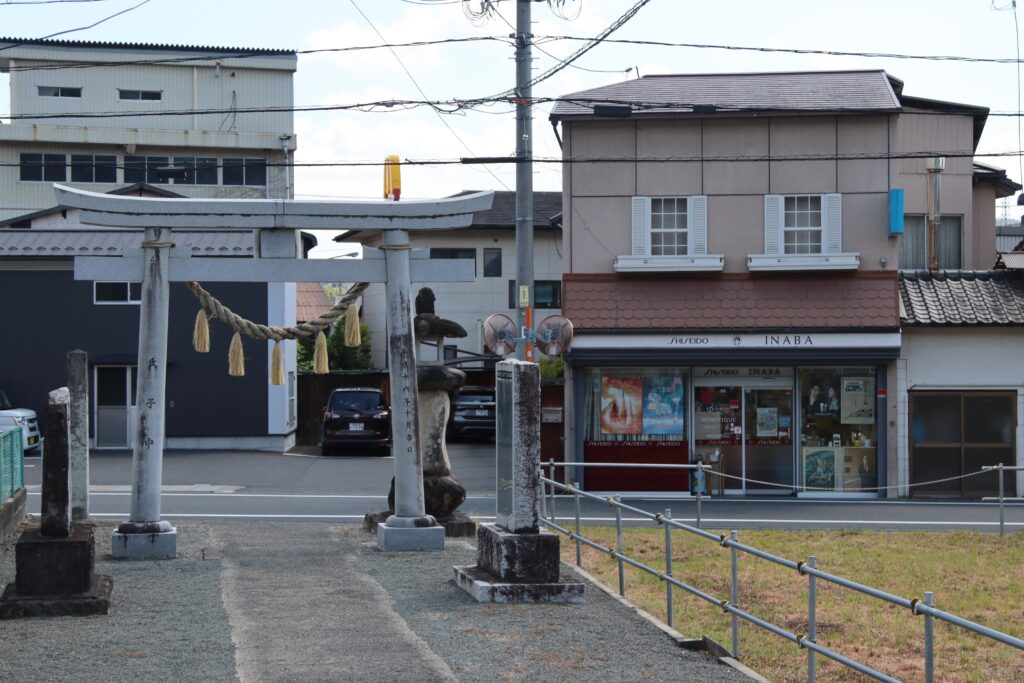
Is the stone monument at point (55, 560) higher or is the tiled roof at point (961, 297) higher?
the tiled roof at point (961, 297)

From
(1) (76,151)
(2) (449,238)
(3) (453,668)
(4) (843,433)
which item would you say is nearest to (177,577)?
(3) (453,668)

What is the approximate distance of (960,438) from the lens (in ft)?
82.8

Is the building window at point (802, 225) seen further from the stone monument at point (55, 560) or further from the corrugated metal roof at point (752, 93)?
the stone monument at point (55, 560)

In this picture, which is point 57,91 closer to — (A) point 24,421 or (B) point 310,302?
(B) point 310,302

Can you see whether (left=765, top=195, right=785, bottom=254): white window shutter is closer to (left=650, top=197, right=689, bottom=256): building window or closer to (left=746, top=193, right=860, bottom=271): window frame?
(left=746, top=193, right=860, bottom=271): window frame

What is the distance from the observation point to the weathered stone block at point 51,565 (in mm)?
10289

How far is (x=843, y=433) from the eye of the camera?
2564 centimetres

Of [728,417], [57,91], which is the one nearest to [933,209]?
[728,417]

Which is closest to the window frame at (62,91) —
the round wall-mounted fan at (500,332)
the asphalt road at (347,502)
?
the asphalt road at (347,502)

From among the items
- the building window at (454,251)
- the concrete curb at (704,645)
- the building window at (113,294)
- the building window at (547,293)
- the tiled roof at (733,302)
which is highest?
the building window at (454,251)

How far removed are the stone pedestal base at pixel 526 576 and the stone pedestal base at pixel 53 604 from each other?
10.8 feet

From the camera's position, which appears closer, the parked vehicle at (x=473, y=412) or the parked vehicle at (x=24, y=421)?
the parked vehicle at (x=24, y=421)

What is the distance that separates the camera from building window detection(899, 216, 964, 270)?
29641 millimetres

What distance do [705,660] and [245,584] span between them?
4.96 metres
